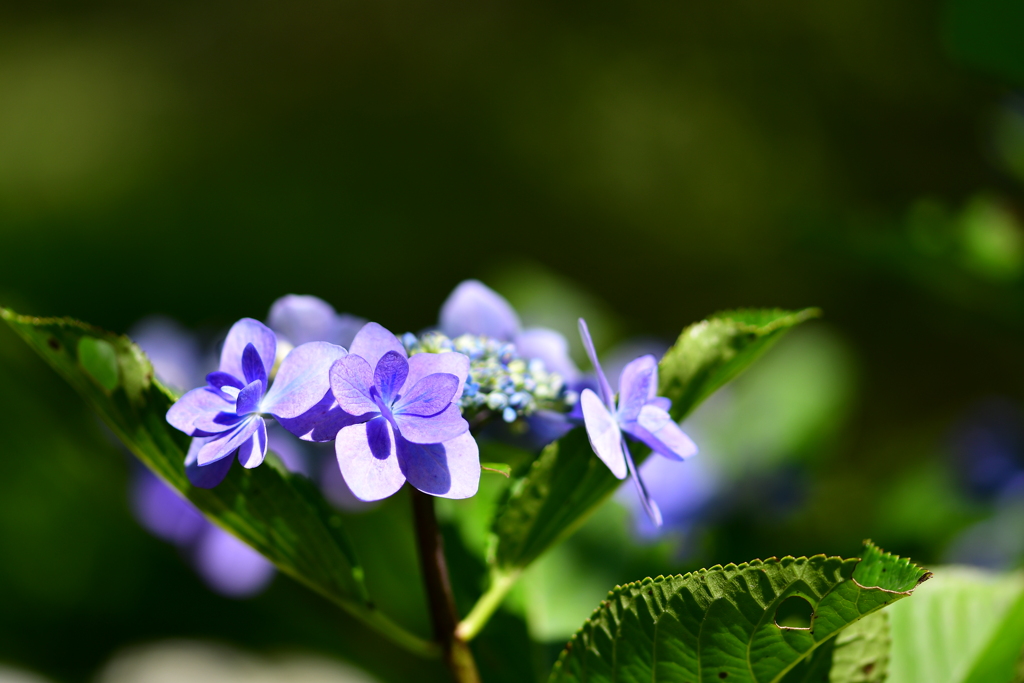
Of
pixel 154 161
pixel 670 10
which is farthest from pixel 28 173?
pixel 670 10

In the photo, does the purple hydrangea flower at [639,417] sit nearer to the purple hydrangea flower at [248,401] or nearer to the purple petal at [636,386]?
the purple petal at [636,386]

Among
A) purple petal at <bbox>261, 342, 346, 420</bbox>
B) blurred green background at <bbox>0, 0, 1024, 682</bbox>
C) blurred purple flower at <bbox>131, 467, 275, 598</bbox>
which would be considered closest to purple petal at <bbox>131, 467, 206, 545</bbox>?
blurred purple flower at <bbox>131, 467, 275, 598</bbox>

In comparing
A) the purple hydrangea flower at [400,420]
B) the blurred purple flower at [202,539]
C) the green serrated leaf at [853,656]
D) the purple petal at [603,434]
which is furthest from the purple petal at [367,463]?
the blurred purple flower at [202,539]

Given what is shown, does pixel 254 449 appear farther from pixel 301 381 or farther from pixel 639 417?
pixel 639 417

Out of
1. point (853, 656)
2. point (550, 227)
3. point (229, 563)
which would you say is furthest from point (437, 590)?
point (550, 227)

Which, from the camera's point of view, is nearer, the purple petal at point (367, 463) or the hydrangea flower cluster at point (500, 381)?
the purple petal at point (367, 463)

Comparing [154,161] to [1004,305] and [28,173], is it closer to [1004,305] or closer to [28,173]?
[28,173]
